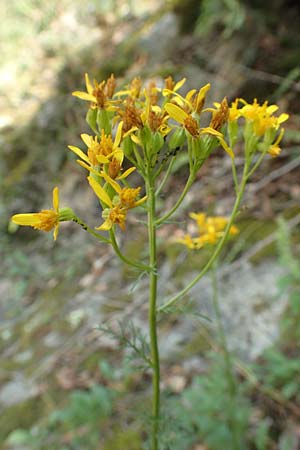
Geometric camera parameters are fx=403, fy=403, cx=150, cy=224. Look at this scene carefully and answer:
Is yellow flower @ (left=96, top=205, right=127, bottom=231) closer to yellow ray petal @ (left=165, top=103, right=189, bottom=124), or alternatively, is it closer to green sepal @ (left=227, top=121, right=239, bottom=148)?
yellow ray petal @ (left=165, top=103, right=189, bottom=124)

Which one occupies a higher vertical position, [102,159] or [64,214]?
[102,159]

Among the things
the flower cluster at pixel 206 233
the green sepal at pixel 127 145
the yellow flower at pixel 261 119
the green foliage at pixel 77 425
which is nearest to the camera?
the green sepal at pixel 127 145

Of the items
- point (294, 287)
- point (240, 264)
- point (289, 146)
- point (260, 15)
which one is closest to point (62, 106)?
point (260, 15)

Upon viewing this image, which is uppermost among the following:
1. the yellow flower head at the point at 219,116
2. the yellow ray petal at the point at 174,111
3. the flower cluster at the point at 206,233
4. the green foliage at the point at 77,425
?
the yellow ray petal at the point at 174,111

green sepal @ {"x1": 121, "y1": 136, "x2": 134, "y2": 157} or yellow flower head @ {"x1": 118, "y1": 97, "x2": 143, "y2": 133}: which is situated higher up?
yellow flower head @ {"x1": 118, "y1": 97, "x2": 143, "y2": 133}

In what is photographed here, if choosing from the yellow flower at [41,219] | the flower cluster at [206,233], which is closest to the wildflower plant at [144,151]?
the yellow flower at [41,219]

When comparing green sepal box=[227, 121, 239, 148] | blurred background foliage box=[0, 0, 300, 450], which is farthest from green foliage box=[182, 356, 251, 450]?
green sepal box=[227, 121, 239, 148]

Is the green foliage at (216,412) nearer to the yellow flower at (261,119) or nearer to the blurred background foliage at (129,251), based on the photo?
the blurred background foliage at (129,251)

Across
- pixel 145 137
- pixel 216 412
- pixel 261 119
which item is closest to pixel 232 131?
pixel 261 119

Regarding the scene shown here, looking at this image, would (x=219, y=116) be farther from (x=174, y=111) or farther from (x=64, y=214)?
(x=64, y=214)
